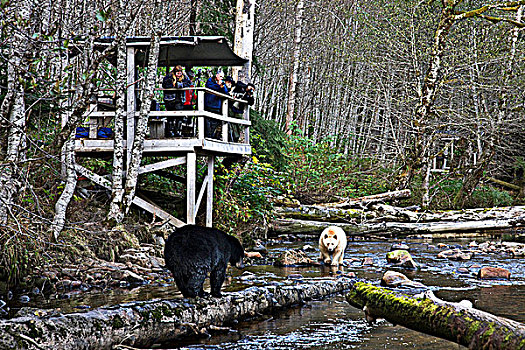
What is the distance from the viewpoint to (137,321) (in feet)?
16.1

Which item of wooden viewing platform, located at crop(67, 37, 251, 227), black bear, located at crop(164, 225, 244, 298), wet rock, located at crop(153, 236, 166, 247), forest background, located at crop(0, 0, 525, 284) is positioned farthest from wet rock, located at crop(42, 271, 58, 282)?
wet rock, located at crop(153, 236, 166, 247)

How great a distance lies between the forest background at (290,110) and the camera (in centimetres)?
751

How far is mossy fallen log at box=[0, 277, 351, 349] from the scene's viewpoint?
4.00 m

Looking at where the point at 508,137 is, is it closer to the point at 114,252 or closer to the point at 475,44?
the point at 475,44

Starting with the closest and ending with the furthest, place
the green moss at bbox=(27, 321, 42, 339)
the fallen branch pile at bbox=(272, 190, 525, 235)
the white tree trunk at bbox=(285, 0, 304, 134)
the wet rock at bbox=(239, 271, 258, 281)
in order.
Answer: the green moss at bbox=(27, 321, 42, 339) → the wet rock at bbox=(239, 271, 258, 281) → the fallen branch pile at bbox=(272, 190, 525, 235) → the white tree trunk at bbox=(285, 0, 304, 134)

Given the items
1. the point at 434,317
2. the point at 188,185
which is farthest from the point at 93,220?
the point at 434,317

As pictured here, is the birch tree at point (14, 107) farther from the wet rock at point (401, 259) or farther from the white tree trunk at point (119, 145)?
the wet rock at point (401, 259)

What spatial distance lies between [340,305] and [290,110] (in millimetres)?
18424

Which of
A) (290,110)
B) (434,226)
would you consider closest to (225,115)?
(434,226)

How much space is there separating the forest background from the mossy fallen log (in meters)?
1.58

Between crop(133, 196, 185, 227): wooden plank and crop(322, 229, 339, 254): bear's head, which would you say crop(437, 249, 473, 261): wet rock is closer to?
crop(322, 229, 339, 254): bear's head

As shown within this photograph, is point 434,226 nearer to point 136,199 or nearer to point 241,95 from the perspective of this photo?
point 241,95

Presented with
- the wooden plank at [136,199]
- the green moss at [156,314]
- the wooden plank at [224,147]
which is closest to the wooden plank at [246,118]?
the wooden plank at [224,147]

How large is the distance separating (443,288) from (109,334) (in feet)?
18.1
